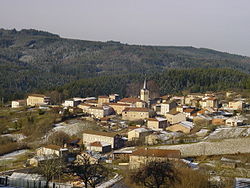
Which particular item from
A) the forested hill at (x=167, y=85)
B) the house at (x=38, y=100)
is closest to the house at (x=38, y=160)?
the house at (x=38, y=100)

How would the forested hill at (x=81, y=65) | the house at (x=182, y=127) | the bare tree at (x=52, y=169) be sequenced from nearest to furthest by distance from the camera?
1. the bare tree at (x=52, y=169)
2. the house at (x=182, y=127)
3. the forested hill at (x=81, y=65)

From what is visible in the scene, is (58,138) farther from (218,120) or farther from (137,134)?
(218,120)

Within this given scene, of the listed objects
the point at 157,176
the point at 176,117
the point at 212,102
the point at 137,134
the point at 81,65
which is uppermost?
the point at 81,65

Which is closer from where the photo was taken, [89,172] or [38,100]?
[89,172]

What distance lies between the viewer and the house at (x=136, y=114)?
52875 millimetres

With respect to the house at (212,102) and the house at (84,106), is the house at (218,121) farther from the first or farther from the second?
the house at (84,106)

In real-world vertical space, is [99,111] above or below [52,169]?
above

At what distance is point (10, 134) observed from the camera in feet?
150

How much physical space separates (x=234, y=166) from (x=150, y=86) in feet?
145

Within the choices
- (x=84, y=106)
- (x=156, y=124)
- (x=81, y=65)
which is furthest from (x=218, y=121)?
(x=81, y=65)

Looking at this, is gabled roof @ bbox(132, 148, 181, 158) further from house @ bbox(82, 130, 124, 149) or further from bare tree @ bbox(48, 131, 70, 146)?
bare tree @ bbox(48, 131, 70, 146)

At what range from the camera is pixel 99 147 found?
38594 millimetres

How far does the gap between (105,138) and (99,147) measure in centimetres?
211

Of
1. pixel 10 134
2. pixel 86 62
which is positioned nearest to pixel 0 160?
pixel 10 134
